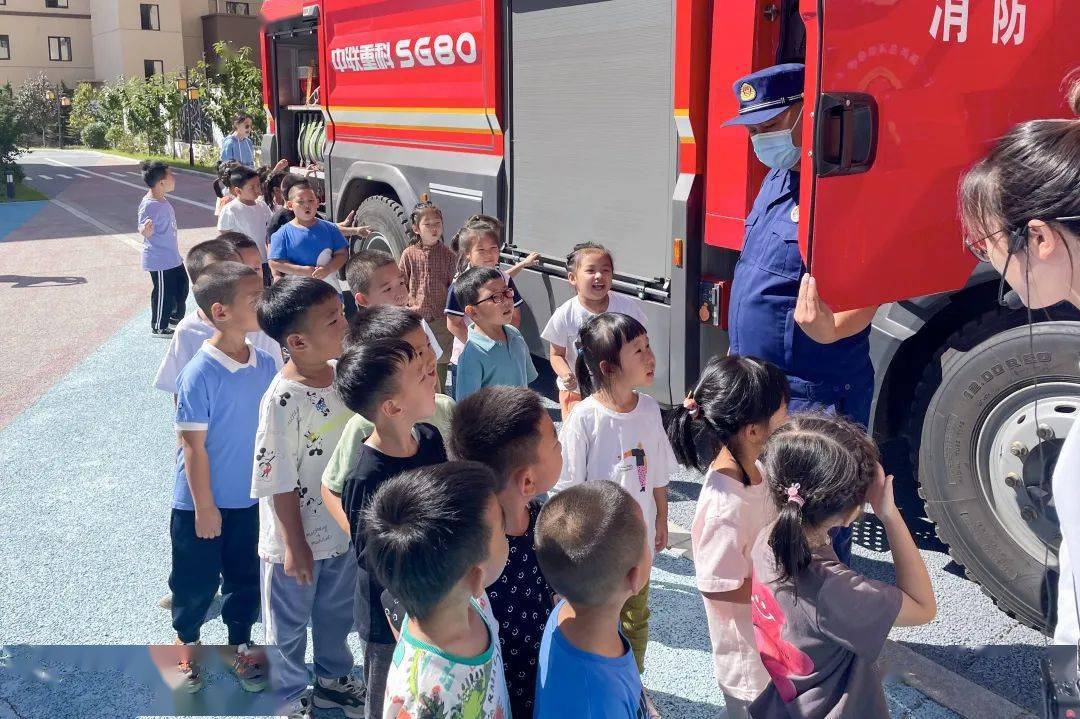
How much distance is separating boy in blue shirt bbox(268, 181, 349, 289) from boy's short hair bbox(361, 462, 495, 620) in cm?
424

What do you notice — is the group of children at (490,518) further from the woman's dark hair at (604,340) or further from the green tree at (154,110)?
the green tree at (154,110)

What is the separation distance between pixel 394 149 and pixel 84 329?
3.90m

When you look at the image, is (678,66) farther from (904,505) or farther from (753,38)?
(904,505)

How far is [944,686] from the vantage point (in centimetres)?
309

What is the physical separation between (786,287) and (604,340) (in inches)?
23.4

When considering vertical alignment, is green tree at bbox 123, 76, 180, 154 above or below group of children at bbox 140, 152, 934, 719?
above

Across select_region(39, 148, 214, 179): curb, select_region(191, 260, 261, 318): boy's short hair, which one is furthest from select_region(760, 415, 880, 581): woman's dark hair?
select_region(39, 148, 214, 179): curb

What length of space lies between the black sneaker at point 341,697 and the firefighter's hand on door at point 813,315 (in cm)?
180

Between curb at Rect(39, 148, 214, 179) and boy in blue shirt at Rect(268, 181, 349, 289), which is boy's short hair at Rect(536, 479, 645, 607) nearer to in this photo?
boy in blue shirt at Rect(268, 181, 349, 289)

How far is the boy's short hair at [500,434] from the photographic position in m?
2.37

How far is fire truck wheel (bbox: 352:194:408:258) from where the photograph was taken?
272 inches

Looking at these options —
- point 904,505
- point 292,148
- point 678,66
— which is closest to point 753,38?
point 678,66

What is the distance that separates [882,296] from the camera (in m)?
2.93

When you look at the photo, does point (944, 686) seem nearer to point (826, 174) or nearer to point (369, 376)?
point (826, 174)
